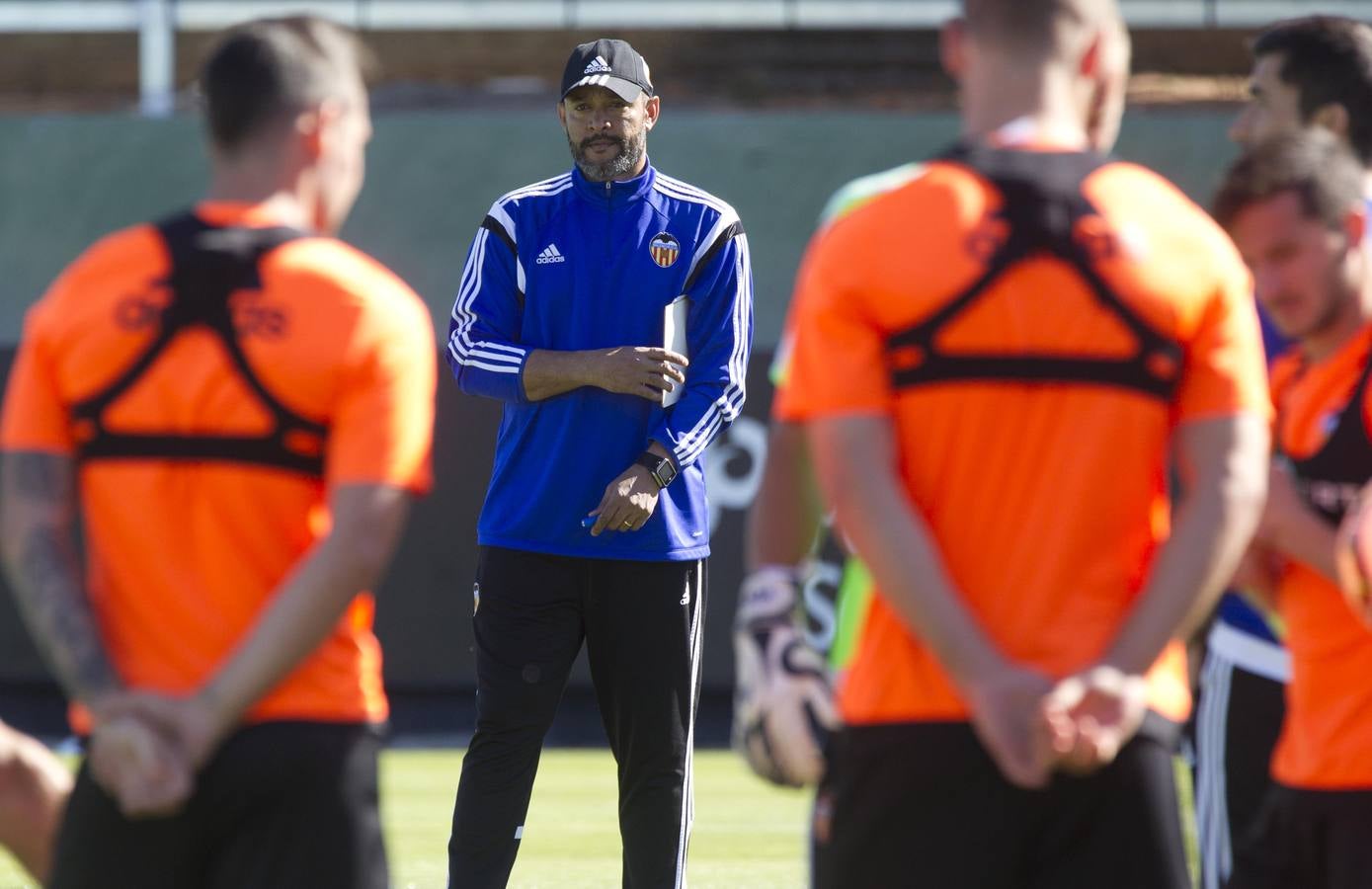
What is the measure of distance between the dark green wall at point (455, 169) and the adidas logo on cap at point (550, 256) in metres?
A: 9.57

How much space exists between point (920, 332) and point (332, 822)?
1.19m

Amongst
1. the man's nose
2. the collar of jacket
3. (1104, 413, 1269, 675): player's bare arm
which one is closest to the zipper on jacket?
the collar of jacket

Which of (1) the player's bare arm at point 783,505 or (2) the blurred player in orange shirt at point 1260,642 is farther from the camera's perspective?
(2) the blurred player in orange shirt at point 1260,642

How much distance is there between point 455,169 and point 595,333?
10.4 m

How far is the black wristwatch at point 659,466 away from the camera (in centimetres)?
544

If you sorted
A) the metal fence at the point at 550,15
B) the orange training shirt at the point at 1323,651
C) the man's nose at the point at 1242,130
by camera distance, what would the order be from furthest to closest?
the metal fence at the point at 550,15
the man's nose at the point at 1242,130
the orange training shirt at the point at 1323,651

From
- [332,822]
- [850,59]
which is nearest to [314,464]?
[332,822]

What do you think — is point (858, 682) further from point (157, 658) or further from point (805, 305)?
point (157, 658)

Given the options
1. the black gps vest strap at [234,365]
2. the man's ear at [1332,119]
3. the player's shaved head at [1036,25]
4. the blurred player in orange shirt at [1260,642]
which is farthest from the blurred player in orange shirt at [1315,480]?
the black gps vest strap at [234,365]

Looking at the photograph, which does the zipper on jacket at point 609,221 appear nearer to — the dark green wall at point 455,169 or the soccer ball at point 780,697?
the soccer ball at point 780,697

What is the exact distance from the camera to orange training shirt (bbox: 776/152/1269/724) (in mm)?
2928

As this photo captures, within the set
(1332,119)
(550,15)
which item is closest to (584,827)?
(1332,119)

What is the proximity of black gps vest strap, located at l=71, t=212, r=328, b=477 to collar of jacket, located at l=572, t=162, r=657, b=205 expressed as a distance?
2.61m

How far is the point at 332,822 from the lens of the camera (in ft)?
10.3
